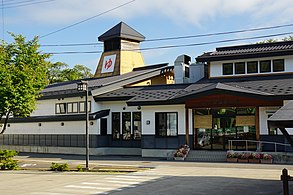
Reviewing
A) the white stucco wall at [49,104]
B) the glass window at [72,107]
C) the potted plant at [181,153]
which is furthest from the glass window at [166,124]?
the glass window at [72,107]

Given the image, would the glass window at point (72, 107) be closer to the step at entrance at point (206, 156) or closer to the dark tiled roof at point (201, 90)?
the dark tiled roof at point (201, 90)

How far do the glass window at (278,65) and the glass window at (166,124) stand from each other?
717 cm

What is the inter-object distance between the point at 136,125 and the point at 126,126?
0.78 m

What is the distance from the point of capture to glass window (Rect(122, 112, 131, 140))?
91.8ft

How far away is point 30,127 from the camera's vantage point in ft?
108

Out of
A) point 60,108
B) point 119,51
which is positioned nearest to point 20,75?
point 60,108

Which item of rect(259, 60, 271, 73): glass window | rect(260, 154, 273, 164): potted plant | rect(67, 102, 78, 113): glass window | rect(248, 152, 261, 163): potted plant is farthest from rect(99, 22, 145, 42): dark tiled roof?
rect(260, 154, 273, 164): potted plant

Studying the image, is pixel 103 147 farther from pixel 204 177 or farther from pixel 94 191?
pixel 94 191

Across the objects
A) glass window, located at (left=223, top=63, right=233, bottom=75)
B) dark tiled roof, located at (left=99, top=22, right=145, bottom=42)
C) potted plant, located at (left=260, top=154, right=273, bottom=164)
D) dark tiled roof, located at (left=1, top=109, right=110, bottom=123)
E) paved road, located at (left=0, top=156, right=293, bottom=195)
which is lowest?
paved road, located at (left=0, top=156, right=293, bottom=195)

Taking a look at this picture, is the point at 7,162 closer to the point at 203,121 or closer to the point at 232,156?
the point at 203,121

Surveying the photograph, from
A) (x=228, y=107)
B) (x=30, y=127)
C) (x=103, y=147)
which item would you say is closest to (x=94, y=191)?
(x=228, y=107)

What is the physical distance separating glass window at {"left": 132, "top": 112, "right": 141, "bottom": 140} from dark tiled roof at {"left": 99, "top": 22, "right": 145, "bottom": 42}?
15.2m

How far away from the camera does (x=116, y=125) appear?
28422 mm

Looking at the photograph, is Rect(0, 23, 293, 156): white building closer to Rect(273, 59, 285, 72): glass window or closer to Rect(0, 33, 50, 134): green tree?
Rect(273, 59, 285, 72): glass window
